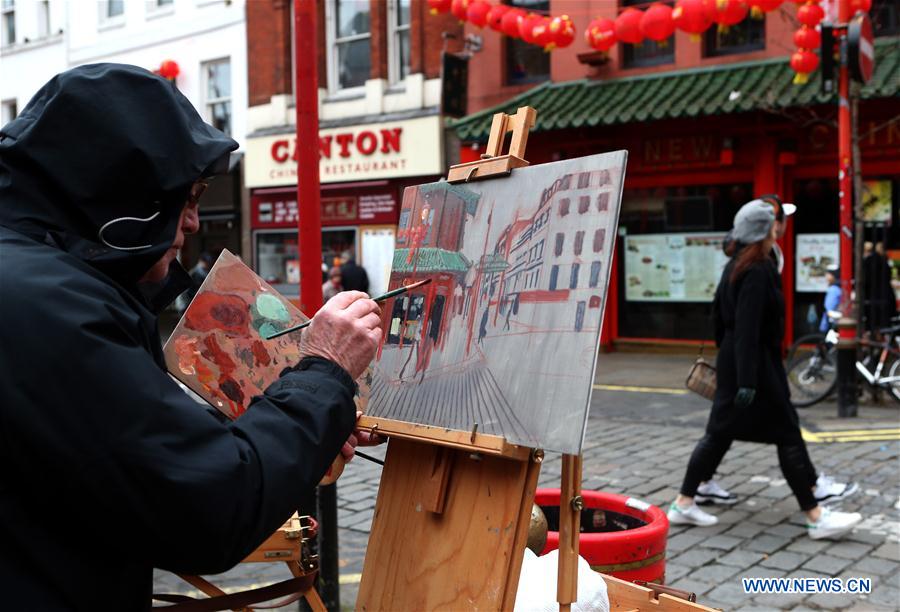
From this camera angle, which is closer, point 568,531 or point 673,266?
point 568,531

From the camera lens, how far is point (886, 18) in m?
12.9

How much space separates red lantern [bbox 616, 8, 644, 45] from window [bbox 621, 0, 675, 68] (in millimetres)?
2492

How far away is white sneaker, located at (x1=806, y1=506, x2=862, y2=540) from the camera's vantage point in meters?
5.12

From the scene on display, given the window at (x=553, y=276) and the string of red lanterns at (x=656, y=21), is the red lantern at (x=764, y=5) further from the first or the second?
the window at (x=553, y=276)

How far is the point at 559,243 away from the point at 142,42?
70.7ft

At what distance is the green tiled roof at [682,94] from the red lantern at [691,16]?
145 cm

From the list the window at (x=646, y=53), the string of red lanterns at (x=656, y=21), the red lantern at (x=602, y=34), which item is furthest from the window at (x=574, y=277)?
→ the window at (x=646, y=53)

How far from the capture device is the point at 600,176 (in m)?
2.18

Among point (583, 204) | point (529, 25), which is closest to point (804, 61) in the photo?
point (529, 25)

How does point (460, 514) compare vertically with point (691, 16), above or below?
below

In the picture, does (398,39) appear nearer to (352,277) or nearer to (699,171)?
(352,277)

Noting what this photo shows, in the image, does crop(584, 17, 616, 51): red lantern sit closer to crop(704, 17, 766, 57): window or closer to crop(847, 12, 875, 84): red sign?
crop(704, 17, 766, 57): window

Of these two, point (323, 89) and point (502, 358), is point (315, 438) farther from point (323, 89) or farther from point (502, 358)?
point (323, 89)

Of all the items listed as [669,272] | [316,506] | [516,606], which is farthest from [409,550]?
[669,272]
